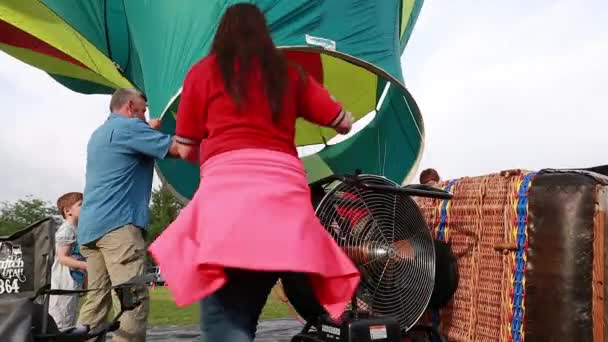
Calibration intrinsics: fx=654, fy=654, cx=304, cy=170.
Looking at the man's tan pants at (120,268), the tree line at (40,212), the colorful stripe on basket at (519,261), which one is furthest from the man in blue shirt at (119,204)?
the tree line at (40,212)

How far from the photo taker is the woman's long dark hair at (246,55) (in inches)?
76.4

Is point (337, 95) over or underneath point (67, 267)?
over

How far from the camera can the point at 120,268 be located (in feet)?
11.3

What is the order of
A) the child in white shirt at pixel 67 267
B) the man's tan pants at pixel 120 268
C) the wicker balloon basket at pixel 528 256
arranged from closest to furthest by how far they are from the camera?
the wicker balloon basket at pixel 528 256 → the man's tan pants at pixel 120 268 → the child in white shirt at pixel 67 267

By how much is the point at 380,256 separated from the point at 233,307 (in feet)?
2.83

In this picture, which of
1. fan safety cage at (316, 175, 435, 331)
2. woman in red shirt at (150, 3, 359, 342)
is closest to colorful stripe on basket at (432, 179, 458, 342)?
fan safety cage at (316, 175, 435, 331)

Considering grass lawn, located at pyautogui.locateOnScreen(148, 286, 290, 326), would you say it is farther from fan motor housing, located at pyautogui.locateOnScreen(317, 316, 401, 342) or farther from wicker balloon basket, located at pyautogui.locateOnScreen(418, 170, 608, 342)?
fan motor housing, located at pyautogui.locateOnScreen(317, 316, 401, 342)

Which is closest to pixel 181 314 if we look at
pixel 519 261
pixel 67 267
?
pixel 67 267

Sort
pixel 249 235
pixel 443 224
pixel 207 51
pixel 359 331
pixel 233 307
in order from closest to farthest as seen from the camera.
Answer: pixel 249 235 < pixel 233 307 < pixel 359 331 < pixel 443 224 < pixel 207 51

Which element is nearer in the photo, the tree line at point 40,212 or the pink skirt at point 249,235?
the pink skirt at point 249,235

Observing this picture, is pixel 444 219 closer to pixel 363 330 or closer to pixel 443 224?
pixel 443 224

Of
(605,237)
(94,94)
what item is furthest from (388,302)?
(94,94)

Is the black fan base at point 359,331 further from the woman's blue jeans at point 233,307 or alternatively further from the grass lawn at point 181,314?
the grass lawn at point 181,314

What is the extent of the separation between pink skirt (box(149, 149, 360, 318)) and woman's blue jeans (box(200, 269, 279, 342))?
102 millimetres
